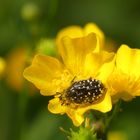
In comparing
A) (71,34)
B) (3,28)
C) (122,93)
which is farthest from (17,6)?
(122,93)

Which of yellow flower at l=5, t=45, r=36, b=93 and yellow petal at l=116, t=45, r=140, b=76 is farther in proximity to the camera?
yellow flower at l=5, t=45, r=36, b=93

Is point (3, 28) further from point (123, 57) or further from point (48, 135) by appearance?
point (123, 57)

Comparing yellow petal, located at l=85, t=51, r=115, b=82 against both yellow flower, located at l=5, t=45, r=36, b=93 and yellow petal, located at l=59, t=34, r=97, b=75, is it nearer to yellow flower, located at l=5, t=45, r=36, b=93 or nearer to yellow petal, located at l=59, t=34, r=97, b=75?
yellow petal, located at l=59, t=34, r=97, b=75

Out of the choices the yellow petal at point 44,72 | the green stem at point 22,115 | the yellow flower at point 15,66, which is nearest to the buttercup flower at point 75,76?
the yellow petal at point 44,72

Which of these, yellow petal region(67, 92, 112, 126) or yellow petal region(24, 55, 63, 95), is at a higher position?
yellow petal region(24, 55, 63, 95)

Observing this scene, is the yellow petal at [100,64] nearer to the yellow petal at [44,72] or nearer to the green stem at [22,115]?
the yellow petal at [44,72]

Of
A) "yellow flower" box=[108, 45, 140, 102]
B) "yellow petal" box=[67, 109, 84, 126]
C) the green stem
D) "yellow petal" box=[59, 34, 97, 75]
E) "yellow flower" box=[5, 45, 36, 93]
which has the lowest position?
"yellow flower" box=[5, 45, 36, 93]

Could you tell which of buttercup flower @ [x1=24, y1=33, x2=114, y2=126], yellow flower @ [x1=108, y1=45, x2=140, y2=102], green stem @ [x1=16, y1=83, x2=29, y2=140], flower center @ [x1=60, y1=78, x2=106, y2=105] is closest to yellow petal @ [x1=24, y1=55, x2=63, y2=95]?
buttercup flower @ [x1=24, y1=33, x2=114, y2=126]
